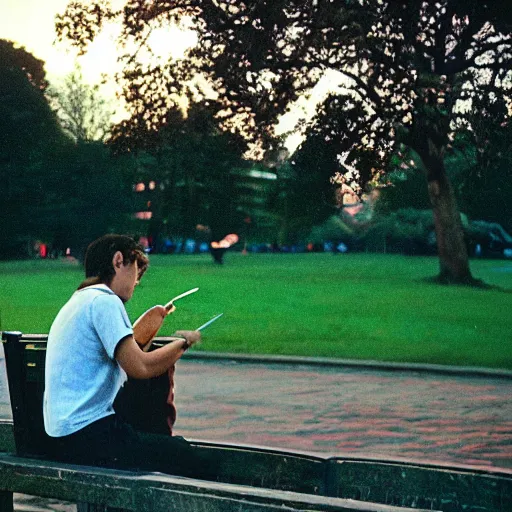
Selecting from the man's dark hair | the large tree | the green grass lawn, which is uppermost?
the large tree

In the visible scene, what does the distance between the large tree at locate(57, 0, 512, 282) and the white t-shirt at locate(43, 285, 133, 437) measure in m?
21.6

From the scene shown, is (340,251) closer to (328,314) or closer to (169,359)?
(328,314)

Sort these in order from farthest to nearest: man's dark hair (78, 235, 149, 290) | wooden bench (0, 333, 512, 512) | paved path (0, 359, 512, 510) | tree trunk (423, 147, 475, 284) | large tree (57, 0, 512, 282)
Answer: tree trunk (423, 147, 475, 284), large tree (57, 0, 512, 282), paved path (0, 359, 512, 510), man's dark hair (78, 235, 149, 290), wooden bench (0, 333, 512, 512)

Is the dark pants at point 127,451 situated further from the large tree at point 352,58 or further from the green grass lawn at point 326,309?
the large tree at point 352,58

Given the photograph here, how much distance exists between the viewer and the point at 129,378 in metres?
4.86

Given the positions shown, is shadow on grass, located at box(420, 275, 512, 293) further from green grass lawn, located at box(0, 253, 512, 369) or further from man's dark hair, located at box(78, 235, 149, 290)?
man's dark hair, located at box(78, 235, 149, 290)

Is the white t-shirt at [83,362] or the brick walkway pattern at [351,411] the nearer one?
the white t-shirt at [83,362]

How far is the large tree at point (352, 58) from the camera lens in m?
26.4

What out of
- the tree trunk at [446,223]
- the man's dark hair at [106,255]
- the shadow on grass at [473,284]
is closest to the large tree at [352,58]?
the tree trunk at [446,223]

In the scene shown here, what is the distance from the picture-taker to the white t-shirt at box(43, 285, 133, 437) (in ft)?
14.7

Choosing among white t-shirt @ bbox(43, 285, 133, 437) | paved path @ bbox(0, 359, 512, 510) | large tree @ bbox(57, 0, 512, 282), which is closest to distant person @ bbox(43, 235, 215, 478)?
white t-shirt @ bbox(43, 285, 133, 437)

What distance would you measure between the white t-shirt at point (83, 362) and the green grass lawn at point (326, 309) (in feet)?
37.8

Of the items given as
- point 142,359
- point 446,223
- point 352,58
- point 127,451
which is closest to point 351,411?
point 127,451

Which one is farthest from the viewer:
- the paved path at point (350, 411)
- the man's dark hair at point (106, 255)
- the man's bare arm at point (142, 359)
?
the paved path at point (350, 411)
